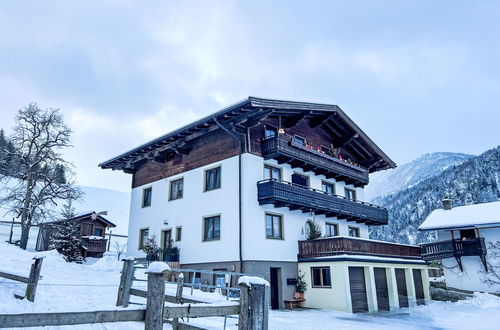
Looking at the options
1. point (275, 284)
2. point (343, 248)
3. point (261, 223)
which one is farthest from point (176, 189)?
point (343, 248)

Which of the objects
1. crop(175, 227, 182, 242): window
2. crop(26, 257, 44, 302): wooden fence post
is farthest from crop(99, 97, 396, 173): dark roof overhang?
crop(26, 257, 44, 302): wooden fence post

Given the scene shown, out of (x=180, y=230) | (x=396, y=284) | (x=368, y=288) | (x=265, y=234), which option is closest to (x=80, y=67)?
(x=180, y=230)

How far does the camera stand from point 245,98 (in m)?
18.3

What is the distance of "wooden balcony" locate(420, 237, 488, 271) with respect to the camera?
2516 cm

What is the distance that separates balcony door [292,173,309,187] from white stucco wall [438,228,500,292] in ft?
43.6

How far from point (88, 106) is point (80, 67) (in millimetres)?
4063

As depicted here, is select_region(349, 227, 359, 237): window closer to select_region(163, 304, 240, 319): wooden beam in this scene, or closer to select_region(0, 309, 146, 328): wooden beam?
select_region(163, 304, 240, 319): wooden beam

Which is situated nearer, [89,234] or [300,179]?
[300,179]

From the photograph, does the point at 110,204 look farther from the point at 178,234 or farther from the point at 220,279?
the point at 220,279

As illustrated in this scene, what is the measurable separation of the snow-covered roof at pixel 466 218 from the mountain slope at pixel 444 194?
36953 mm

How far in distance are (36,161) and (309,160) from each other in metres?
20.4

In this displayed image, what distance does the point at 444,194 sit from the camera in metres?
69.4

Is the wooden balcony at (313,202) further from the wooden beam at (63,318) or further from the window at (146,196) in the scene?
the wooden beam at (63,318)

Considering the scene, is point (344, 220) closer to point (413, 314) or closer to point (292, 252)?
point (292, 252)
